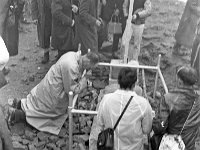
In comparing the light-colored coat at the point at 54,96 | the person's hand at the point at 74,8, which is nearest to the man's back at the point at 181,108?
the light-colored coat at the point at 54,96

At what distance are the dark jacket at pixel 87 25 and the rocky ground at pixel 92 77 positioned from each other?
729 mm

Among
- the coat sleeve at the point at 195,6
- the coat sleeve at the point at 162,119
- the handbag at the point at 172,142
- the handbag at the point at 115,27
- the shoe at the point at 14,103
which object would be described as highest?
the coat sleeve at the point at 195,6

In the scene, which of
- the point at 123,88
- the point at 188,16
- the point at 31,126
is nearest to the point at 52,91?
the point at 31,126

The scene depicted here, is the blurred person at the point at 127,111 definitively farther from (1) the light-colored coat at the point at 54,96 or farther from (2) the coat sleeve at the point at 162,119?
(1) the light-colored coat at the point at 54,96

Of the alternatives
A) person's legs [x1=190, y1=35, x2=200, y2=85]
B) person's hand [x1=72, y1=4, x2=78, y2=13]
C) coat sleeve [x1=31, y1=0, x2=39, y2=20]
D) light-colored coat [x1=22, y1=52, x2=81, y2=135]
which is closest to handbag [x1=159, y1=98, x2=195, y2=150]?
light-colored coat [x1=22, y1=52, x2=81, y2=135]

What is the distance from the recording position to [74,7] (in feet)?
19.0

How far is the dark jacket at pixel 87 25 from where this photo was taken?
5.65m

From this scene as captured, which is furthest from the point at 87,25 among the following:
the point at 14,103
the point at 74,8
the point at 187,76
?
the point at 187,76

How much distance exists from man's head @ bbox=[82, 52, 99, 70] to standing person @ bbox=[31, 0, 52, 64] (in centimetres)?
246

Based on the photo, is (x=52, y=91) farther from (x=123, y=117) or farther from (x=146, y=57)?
(x=146, y=57)

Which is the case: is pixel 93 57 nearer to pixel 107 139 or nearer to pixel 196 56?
pixel 107 139

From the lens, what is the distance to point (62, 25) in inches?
234

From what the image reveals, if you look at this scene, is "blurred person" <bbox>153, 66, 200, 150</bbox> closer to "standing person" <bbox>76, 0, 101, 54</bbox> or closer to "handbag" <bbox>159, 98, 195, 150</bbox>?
"handbag" <bbox>159, 98, 195, 150</bbox>

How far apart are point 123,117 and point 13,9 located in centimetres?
408
